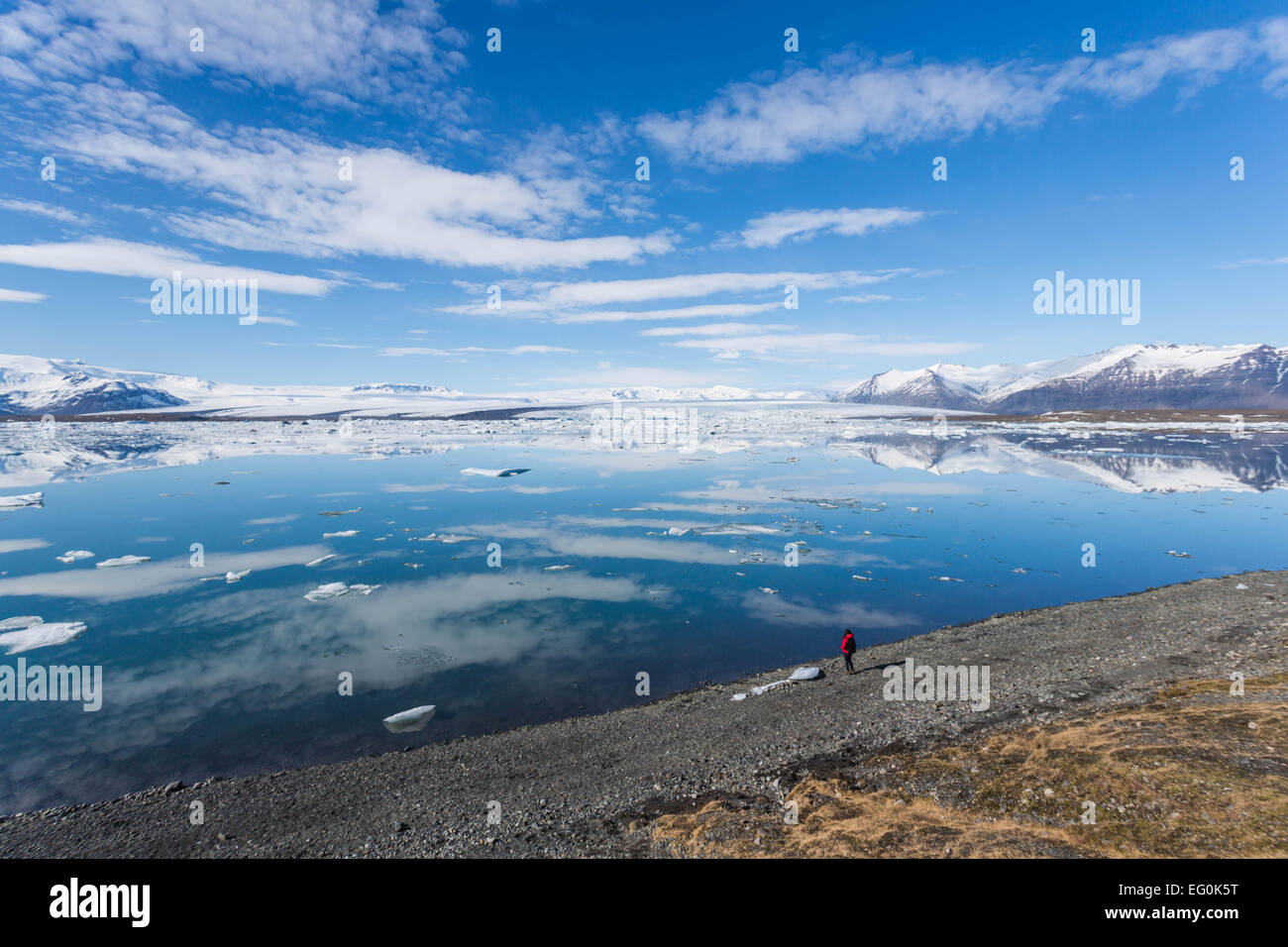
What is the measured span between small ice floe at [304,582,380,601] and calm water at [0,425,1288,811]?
0.44 meters

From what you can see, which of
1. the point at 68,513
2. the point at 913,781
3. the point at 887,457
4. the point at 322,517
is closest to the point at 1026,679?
the point at 913,781

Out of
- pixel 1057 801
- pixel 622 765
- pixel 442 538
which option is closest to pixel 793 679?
pixel 622 765

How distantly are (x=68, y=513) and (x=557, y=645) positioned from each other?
109ft

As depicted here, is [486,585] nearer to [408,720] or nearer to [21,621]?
[408,720]

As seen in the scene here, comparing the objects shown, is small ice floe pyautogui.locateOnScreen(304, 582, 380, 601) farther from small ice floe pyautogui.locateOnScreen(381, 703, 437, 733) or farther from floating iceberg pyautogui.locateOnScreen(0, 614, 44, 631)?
small ice floe pyautogui.locateOnScreen(381, 703, 437, 733)

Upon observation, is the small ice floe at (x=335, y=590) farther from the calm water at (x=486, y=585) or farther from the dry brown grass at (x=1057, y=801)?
the dry brown grass at (x=1057, y=801)

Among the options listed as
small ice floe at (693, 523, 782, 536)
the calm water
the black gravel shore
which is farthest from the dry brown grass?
small ice floe at (693, 523, 782, 536)

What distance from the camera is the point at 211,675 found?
43.0ft

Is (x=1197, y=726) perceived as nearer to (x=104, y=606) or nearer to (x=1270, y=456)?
(x=104, y=606)

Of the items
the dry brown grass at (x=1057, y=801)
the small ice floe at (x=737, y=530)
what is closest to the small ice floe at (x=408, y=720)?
the dry brown grass at (x=1057, y=801)

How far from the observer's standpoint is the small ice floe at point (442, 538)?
985 inches

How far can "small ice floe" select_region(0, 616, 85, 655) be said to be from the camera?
1415 cm

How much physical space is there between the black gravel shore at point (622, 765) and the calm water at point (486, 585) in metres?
0.99

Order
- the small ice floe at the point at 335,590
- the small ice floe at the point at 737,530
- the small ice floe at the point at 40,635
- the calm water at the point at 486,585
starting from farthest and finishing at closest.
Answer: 1. the small ice floe at the point at 737,530
2. the small ice floe at the point at 335,590
3. the small ice floe at the point at 40,635
4. the calm water at the point at 486,585
